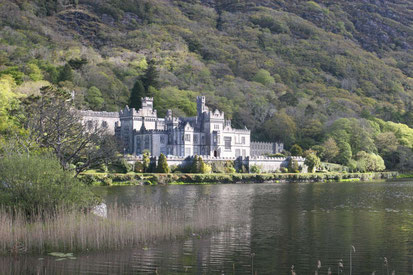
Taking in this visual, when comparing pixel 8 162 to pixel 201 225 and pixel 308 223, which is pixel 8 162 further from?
pixel 308 223

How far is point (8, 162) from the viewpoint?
28516 mm

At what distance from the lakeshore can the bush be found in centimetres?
3397

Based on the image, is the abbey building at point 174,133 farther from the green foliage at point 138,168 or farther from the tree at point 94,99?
the tree at point 94,99

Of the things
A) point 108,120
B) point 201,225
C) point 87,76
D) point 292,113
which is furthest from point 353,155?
point 201,225

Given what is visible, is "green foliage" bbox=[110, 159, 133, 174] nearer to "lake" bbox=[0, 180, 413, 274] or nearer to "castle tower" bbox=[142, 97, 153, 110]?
"castle tower" bbox=[142, 97, 153, 110]

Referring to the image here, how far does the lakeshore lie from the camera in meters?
71.9

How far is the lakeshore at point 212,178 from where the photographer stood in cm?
7188

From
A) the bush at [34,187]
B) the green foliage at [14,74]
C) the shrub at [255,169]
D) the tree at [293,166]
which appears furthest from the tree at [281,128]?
the bush at [34,187]

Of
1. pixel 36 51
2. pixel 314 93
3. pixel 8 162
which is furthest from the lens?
pixel 314 93

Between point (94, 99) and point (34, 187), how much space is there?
3435 inches

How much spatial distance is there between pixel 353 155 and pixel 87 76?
56.9m

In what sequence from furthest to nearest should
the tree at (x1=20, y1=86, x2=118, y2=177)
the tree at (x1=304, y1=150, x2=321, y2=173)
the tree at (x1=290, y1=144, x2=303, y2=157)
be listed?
1. the tree at (x1=290, y1=144, x2=303, y2=157)
2. the tree at (x1=304, y1=150, x2=321, y2=173)
3. the tree at (x1=20, y1=86, x2=118, y2=177)

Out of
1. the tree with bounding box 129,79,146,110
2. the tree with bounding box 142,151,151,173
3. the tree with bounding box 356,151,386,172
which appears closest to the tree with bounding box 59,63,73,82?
Result: the tree with bounding box 129,79,146,110

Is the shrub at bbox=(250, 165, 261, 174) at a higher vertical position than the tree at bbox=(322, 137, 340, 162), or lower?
lower
